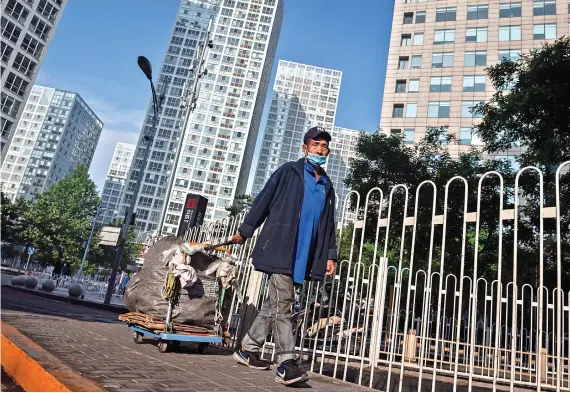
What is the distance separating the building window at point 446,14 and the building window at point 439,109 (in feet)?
32.7

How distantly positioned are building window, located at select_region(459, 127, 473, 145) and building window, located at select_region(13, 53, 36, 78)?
5289 cm

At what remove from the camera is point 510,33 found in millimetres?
37812

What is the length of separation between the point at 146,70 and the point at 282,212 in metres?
11.4

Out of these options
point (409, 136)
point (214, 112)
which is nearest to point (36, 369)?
point (409, 136)

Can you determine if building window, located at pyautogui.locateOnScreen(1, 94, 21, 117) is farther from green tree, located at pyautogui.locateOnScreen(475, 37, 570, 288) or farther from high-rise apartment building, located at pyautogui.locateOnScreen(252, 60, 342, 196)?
high-rise apartment building, located at pyautogui.locateOnScreen(252, 60, 342, 196)

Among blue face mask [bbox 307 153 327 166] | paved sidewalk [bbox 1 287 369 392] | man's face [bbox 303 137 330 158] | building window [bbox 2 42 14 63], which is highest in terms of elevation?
building window [bbox 2 42 14 63]

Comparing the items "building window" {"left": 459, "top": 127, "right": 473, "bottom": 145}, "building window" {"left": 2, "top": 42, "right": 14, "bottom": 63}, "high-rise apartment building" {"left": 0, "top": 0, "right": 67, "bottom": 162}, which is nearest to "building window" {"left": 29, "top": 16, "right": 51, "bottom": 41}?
"high-rise apartment building" {"left": 0, "top": 0, "right": 67, "bottom": 162}

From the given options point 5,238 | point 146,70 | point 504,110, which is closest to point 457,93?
point 504,110

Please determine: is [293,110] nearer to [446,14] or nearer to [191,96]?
[446,14]

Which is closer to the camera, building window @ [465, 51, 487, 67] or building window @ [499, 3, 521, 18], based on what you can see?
building window @ [465, 51, 487, 67]

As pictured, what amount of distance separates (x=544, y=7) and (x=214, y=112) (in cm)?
7186

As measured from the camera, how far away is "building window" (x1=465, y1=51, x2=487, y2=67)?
38066 millimetres

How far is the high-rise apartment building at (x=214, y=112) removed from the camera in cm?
9088

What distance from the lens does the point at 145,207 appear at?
94.5 metres
